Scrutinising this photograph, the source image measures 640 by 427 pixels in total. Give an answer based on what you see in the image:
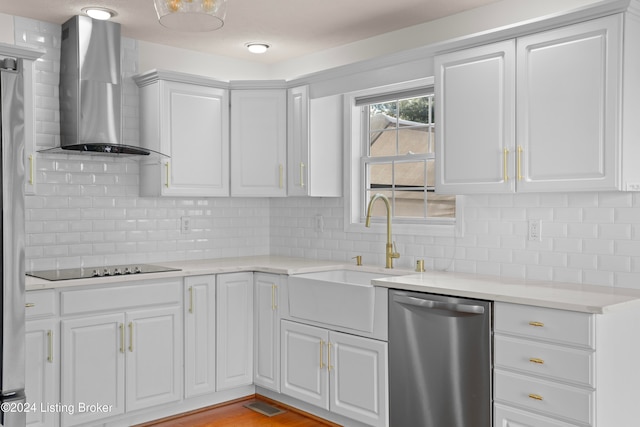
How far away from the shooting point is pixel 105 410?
3.57 m

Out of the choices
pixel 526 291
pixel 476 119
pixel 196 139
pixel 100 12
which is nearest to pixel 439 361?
pixel 526 291

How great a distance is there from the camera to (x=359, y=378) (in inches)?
137

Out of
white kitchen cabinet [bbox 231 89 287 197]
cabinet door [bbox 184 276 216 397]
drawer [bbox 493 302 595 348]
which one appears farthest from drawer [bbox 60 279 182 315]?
drawer [bbox 493 302 595 348]

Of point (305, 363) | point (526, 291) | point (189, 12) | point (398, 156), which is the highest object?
point (189, 12)

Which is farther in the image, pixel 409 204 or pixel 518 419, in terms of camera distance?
pixel 409 204

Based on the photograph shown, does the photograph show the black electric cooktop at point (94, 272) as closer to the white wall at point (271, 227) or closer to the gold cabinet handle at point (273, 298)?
the white wall at point (271, 227)

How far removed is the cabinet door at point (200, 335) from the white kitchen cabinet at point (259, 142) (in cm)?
87

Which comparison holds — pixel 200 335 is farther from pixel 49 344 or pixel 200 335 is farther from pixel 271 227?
pixel 271 227

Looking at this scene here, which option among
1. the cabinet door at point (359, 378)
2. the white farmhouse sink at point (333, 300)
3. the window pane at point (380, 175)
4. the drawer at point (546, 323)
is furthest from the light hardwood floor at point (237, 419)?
the window pane at point (380, 175)

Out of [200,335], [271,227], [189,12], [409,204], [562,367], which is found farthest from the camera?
[271,227]

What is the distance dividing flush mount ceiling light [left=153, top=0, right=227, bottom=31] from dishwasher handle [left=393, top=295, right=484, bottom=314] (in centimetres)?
165

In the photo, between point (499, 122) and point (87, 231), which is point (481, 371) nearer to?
point (499, 122)

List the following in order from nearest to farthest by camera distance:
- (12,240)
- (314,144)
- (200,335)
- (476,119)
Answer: (12,240) → (476,119) → (200,335) → (314,144)

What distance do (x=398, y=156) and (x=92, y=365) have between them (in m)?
2.39
